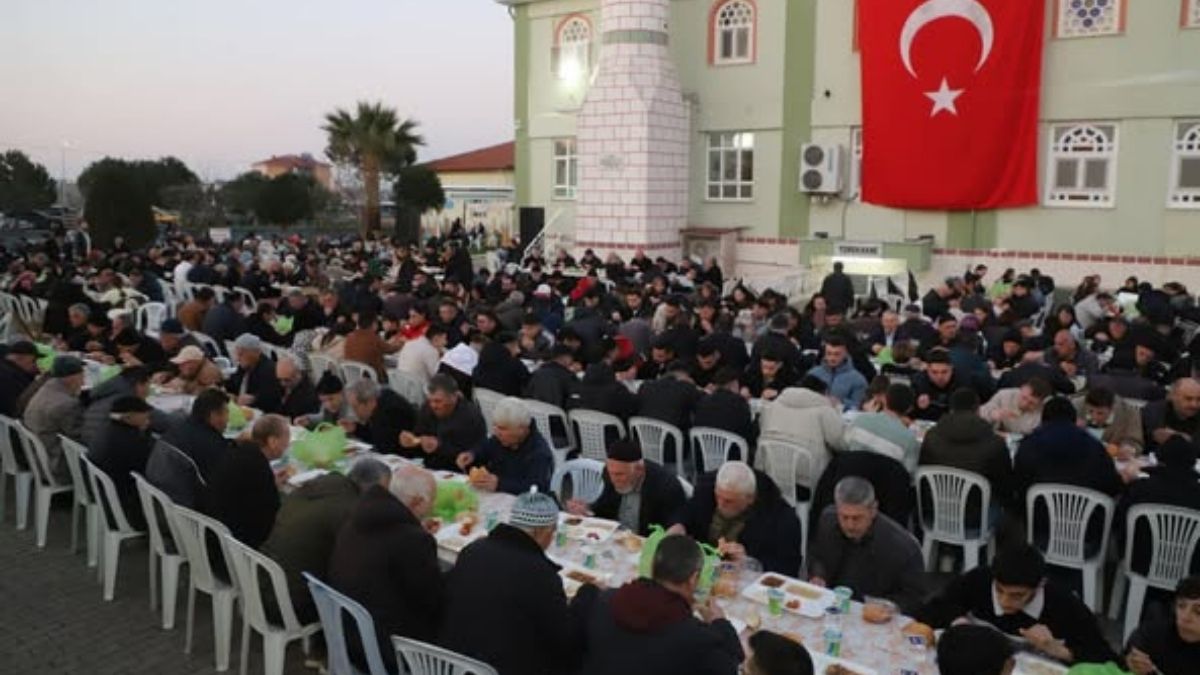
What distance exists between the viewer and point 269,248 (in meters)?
24.2

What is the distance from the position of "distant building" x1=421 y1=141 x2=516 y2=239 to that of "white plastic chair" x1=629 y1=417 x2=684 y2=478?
98.2ft

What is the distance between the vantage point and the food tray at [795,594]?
4.16 meters

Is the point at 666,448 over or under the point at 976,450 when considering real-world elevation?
under

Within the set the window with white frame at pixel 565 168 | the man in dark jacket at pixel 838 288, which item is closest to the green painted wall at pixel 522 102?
the window with white frame at pixel 565 168

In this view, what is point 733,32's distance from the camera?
869 inches

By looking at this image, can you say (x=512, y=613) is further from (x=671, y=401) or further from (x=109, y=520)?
(x=671, y=401)

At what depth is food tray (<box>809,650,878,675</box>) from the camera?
3605mm

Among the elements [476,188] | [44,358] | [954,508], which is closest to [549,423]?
[954,508]

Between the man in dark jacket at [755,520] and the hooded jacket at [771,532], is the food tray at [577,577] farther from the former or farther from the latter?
the hooded jacket at [771,532]

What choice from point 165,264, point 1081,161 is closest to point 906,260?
point 1081,161

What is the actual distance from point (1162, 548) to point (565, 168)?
21.4 meters

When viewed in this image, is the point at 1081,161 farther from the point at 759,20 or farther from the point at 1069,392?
the point at 1069,392

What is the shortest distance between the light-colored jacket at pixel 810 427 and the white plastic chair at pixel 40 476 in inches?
209

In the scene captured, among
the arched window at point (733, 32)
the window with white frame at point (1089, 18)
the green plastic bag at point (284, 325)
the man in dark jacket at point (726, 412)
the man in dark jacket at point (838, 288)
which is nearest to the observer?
the man in dark jacket at point (726, 412)
